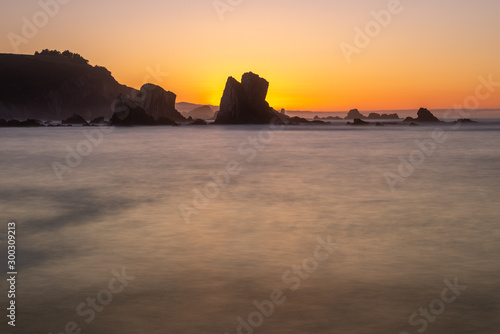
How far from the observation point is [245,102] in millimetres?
183500

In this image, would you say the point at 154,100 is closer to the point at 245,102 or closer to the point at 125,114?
the point at 245,102

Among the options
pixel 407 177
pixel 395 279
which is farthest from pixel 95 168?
pixel 395 279

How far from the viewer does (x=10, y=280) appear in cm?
906

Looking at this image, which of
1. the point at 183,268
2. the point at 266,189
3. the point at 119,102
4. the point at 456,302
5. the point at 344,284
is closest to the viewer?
the point at 456,302

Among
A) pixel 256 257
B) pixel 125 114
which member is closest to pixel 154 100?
pixel 125 114

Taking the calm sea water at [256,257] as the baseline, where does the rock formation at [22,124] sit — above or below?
below

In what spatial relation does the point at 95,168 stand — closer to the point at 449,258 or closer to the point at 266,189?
the point at 266,189

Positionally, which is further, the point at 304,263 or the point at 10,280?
the point at 304,263

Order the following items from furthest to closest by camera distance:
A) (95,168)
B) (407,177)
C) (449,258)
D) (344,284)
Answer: (95,168) < (407,177) < (449,258) < (344,284)

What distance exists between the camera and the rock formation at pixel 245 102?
595ft

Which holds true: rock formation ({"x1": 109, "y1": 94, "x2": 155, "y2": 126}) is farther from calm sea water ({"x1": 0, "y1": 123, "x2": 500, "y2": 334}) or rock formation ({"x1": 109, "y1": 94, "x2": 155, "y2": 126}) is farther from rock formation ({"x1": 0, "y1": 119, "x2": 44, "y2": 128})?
calm sea water ({"x1": 0, "y1": 123, "x2": 500, "y2": 334})

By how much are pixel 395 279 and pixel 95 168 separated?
26.7m

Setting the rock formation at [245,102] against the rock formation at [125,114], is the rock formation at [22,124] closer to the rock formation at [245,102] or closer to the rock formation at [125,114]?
the rock formation at [125,114]

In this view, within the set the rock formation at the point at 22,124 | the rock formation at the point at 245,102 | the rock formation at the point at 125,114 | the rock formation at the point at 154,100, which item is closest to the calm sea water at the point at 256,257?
the rock formation at the point at 22,124
